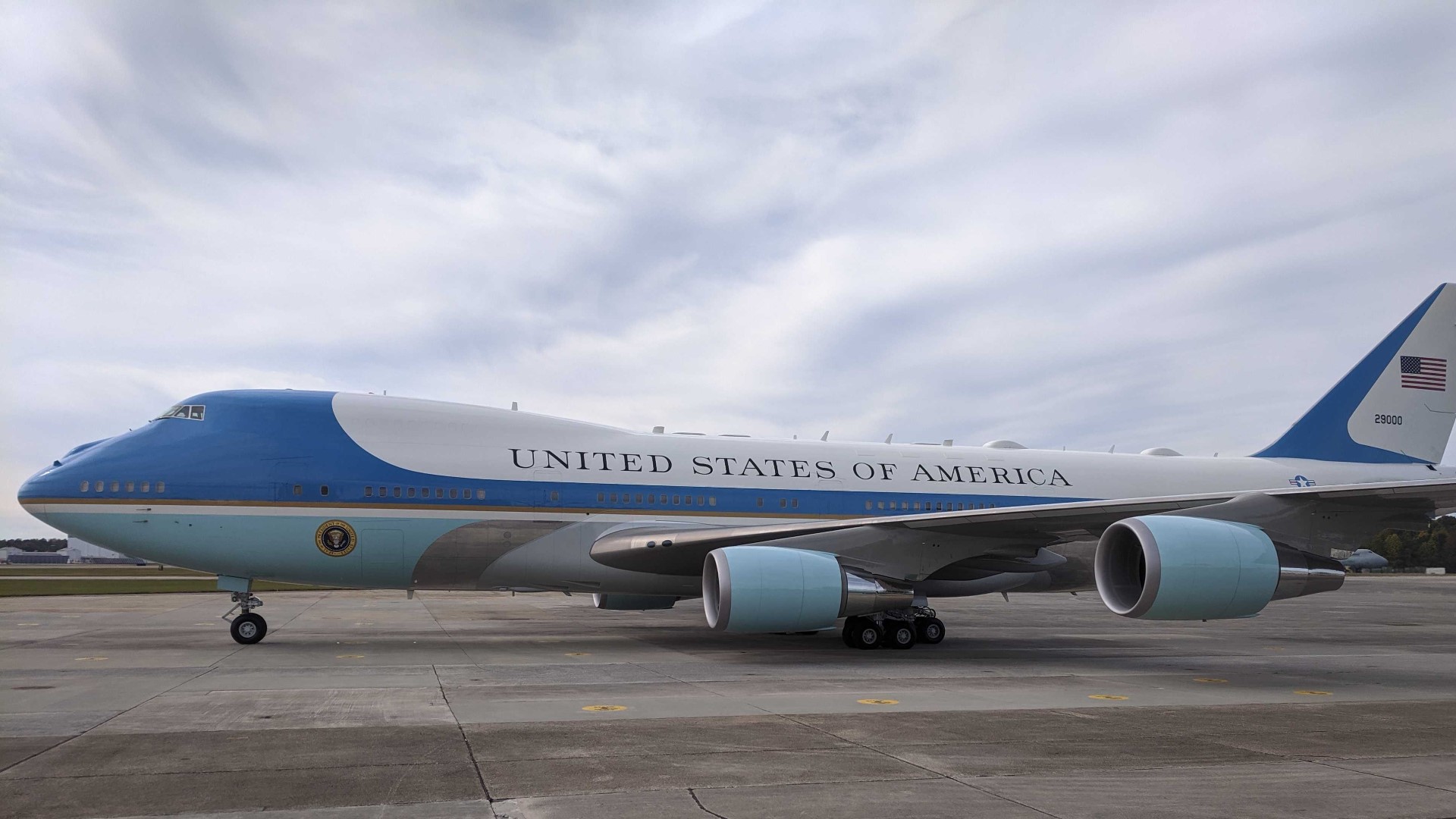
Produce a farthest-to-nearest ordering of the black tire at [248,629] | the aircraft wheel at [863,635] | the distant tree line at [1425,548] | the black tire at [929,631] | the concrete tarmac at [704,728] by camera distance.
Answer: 1. the distant tree line at [1425,548]
2. the black tire at [929,631]
3. the aircraft wheel at [863,635]
4. the black tire at [248,629]
5. the concrete tarmac at [704,728]

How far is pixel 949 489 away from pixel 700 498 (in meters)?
5.17

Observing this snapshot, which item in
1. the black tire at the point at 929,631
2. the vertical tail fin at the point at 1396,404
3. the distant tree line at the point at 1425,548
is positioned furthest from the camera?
the distant tree line at the point at 1425,548

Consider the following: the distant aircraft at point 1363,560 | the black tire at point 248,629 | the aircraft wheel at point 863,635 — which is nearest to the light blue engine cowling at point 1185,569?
the aircraft wheel at point 863,635

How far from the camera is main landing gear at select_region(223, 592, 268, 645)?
14.4m

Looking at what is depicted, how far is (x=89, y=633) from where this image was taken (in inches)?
634

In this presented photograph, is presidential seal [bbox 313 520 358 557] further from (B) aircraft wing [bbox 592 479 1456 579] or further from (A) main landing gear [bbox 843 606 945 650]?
(A) main landing gear [bbox 843 606 945 650]

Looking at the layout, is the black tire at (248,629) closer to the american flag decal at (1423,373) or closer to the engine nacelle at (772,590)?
the engine nacelle at (772,590)

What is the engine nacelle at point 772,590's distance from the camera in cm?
1267

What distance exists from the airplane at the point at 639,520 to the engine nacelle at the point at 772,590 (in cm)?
3

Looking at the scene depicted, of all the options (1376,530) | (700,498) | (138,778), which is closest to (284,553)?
(700,498)

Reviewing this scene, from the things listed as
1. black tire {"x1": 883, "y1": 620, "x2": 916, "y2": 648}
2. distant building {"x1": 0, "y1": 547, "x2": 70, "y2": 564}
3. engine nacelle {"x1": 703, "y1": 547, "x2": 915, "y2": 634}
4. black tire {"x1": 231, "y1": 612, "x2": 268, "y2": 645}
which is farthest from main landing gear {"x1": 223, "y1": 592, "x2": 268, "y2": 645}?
distant building {"x1": 0, "y1": 547, "x2": 70, "y2": 564}

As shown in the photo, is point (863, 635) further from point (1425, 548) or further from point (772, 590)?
point (1425, 548)

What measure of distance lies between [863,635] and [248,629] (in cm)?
975

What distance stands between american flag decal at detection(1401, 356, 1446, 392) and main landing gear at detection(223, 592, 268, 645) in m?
22.2
